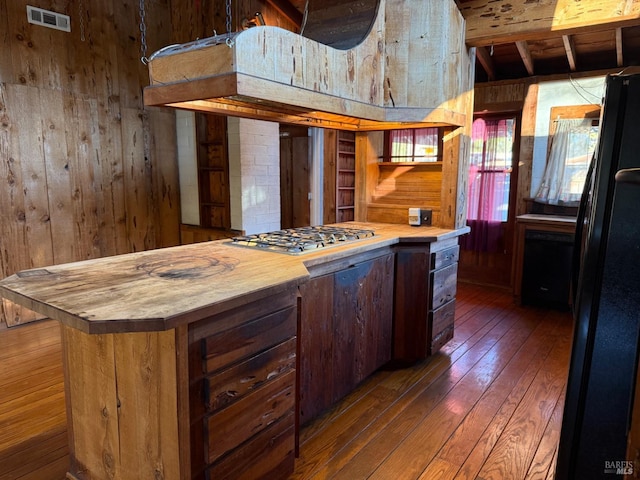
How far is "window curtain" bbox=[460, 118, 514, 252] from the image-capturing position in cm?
493

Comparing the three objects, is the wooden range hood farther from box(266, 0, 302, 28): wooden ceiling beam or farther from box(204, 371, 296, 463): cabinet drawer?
box(266, 0, 302, 28): wooden ceiling beam

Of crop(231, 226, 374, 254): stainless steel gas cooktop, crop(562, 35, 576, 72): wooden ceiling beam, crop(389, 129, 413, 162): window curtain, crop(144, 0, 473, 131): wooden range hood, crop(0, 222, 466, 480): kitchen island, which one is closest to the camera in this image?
crop(0, 222, 466, 480): kitchen island

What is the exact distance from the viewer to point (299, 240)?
8.22 ft

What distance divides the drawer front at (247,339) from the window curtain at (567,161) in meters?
3.83

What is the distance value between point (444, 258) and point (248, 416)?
1.92m

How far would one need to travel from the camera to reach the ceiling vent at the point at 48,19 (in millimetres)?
3562

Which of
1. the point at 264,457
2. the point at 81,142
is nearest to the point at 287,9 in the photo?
the point at 81,142

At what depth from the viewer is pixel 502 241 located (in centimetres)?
503

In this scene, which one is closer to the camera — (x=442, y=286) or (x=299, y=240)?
(x=299, y=240)

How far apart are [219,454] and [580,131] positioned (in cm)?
454

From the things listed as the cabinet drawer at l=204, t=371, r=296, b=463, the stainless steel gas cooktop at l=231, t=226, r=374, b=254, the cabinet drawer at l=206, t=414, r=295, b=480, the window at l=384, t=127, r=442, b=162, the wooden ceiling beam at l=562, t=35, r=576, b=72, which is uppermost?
the wooden ceiling beam at l=562, t=35, r=576, b=72

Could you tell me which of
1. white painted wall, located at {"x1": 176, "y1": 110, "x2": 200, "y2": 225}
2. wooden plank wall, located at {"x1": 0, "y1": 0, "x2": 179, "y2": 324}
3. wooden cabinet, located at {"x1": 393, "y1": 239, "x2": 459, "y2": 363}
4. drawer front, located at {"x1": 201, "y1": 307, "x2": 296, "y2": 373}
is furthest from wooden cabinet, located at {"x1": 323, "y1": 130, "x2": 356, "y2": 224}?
drawer front, located at {"x1": 201, "y1": 307, "x2": 296, "y2": 373}

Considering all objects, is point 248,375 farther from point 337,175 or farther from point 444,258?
point 337,175

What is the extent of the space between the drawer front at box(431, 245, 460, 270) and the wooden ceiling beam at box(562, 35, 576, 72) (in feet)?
7.57
